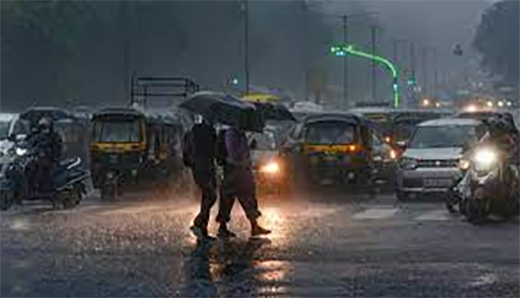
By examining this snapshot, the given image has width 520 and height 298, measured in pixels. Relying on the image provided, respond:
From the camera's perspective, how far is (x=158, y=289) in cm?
1151

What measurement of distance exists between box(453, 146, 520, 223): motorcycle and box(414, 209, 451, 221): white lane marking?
35 cm

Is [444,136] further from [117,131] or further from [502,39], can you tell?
[502,39]

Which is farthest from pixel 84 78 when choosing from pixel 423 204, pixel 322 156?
pixel 423 204

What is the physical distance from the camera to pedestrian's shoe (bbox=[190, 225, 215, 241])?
1631 cm

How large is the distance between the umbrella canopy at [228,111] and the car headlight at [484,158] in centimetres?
367

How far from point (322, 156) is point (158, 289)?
17117 millimetres

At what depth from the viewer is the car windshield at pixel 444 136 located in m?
26.0

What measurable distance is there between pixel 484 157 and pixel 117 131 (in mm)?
11598

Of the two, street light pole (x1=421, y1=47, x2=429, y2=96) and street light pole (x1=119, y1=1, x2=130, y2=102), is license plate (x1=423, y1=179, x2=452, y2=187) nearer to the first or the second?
street light pole (x1=119, y1=1, x2=130, y2=102)

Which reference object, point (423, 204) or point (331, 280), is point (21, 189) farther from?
point (331, 280)

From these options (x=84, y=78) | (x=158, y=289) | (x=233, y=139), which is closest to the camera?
(x=158, y=289)

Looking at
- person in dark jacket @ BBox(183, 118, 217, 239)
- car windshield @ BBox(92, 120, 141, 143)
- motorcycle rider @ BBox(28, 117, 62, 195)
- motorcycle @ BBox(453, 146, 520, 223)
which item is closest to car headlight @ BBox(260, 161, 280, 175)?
car windshield @ BBox(92, 120, 141, 143)

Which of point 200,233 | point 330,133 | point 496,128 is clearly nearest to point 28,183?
point 200,233

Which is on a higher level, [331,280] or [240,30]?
[240,30]
